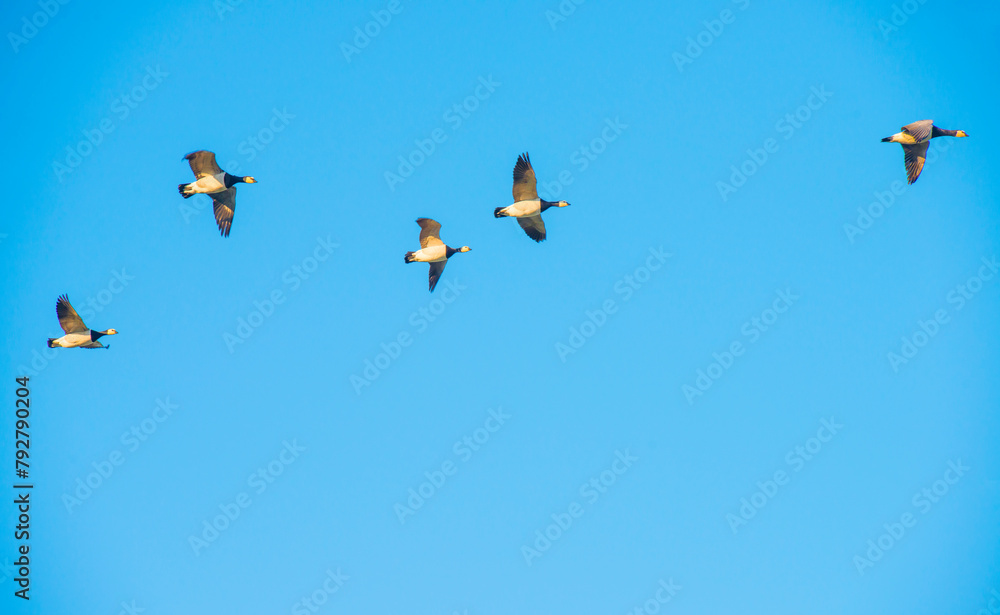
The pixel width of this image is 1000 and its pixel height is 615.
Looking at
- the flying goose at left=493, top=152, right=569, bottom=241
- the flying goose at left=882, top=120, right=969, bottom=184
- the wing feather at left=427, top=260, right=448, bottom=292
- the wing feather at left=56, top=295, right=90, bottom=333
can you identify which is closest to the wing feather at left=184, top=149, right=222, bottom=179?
the wing feather at left=56, top=295, right=90, bottom=333

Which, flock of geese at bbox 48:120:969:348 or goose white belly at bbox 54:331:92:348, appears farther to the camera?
goose white belly at bbox 54:331:92:348

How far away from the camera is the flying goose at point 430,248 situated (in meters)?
35.6

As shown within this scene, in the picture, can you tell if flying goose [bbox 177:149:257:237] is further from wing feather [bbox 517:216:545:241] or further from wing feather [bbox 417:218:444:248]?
wing feather [bbox 517:216:545:241]

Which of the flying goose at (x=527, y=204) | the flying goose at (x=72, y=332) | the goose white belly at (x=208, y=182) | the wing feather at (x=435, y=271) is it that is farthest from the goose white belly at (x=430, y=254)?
the flying goose at (x=72, y=332)

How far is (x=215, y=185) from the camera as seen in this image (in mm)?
33656

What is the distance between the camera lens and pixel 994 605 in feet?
124

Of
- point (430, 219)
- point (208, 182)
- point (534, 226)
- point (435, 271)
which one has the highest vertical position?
point (534, 226)

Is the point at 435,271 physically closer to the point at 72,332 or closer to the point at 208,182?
the point at 208,182

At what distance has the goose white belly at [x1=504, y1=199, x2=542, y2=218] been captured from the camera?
113 feet

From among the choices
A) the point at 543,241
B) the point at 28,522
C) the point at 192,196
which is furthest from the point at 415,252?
the point at 28,522

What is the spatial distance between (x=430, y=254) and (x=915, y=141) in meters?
16.5

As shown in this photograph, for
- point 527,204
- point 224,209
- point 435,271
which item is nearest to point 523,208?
point 527,204

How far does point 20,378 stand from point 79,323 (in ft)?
17.5

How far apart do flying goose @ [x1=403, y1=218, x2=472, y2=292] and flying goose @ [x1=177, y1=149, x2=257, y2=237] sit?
5927 mm
